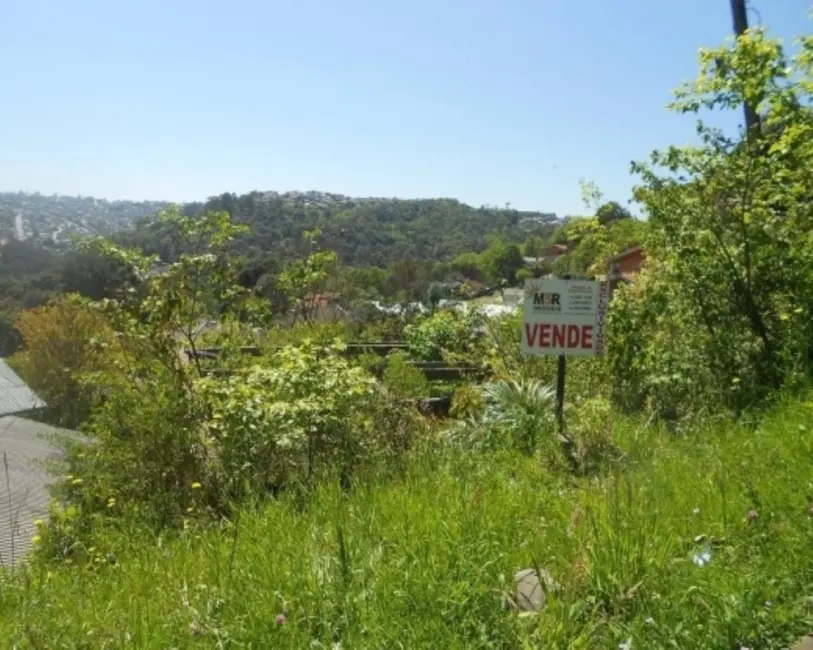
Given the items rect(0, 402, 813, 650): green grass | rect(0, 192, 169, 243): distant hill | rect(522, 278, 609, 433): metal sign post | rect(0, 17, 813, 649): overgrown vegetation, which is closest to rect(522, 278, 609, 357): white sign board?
rect(522, 278, 609, 433): metal sign post

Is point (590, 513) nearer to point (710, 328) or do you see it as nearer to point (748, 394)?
point (748, 394)

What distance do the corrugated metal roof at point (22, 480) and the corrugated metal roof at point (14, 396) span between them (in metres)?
3.69

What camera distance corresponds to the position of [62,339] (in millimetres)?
26938

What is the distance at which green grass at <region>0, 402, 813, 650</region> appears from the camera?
2303 millimetres

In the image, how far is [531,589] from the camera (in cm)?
257

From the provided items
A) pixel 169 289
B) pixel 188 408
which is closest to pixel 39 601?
pixel 188 408

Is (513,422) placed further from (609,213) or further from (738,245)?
(609,213)

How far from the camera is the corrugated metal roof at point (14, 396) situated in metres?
21.7

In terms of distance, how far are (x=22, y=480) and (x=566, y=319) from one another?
9382mm

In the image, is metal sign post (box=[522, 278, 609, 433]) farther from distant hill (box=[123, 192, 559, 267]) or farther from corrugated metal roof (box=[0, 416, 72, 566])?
distant hill (box=[123, 192, 559, 267])

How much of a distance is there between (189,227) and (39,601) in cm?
547

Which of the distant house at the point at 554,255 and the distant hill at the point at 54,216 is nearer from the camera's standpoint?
the distant house at the point at 554,255

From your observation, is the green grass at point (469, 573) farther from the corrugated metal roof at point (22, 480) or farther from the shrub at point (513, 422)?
the corrugated metal roof at point (22, 480)

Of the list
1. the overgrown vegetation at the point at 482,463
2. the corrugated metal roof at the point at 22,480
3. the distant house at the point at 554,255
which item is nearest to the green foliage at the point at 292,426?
the overgrown vegetation at the point at 482,463
